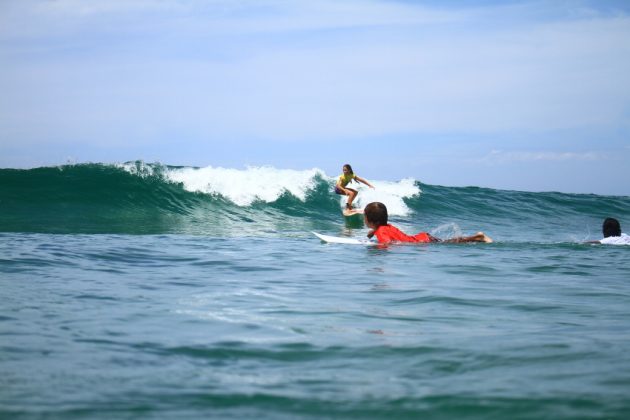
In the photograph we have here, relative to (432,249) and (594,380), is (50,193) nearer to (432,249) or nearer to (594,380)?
(432,249)

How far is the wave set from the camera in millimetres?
17484

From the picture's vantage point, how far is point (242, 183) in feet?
78.2

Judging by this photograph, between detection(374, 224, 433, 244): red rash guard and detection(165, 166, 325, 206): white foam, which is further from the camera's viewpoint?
detection(165, 166, 325, 206): white foam

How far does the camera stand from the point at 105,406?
10.3 feet

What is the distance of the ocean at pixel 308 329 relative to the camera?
128 inches

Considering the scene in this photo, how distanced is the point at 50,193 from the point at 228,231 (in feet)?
21.4

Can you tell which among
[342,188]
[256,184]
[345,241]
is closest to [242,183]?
[256,184]

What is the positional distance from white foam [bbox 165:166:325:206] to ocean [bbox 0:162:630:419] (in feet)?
31.6

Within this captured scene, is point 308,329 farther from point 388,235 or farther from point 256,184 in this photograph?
point 256,184

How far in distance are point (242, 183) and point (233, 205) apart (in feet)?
5.68

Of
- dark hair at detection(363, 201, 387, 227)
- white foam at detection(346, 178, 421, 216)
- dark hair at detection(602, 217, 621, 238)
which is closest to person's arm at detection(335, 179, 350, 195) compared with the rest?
white foam at detection(346, 178, 421, 216)

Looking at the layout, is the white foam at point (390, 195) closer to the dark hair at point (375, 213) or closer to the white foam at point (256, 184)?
the white foam at point (256, 184)

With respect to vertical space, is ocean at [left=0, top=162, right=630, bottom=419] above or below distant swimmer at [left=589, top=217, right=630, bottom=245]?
below

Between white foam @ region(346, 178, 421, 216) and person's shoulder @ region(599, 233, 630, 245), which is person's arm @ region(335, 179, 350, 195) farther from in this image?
person's shoulder @ region(599, 233, 630, 245)
